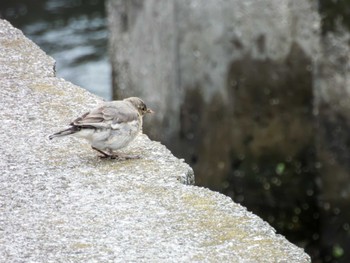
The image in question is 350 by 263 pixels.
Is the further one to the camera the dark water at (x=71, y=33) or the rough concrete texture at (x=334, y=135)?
the dark water at (x=71, y=33)

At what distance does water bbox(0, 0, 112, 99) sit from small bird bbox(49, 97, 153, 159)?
28.7 ft

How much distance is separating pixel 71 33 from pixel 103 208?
11115 millimetres

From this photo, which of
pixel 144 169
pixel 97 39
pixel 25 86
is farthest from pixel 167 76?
pixel 97 39

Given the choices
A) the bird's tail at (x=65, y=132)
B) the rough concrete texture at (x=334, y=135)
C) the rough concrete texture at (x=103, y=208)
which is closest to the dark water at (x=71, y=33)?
the rough concrete texture at (x=334, y=135)

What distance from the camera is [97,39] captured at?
587 inches

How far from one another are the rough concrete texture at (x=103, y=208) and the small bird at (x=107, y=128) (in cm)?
8

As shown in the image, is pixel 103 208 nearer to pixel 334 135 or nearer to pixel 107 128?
pixel 107 128

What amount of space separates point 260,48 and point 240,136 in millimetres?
813

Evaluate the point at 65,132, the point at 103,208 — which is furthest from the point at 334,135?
→ the point at 103,208

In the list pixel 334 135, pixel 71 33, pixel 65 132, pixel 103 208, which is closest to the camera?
pixel 103 208

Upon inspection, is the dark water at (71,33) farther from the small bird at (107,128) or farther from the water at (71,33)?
the small bird at (107,128)

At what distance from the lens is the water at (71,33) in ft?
46.0

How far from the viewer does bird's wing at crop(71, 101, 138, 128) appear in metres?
4.65

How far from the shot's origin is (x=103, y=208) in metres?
4.14
